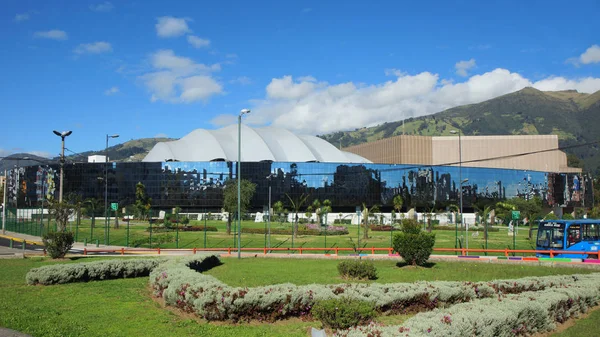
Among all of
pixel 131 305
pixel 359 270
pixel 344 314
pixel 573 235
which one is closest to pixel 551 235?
pixel 573 235

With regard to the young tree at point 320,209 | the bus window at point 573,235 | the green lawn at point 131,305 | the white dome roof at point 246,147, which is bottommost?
the green lawn at point 131,305

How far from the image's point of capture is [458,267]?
25.8 m

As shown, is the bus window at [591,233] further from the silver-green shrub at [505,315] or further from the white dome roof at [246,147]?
the white dome roof at [246,147]

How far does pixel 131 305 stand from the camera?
46.8ft

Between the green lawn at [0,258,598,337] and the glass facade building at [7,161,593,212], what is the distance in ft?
230

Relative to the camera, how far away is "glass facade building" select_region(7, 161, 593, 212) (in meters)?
93.9

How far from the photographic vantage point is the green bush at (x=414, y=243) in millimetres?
24891

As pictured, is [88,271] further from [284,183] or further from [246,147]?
[246,147]

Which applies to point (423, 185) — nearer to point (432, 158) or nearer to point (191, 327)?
point (432, 158)

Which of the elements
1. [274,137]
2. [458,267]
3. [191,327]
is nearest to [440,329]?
[191,327]

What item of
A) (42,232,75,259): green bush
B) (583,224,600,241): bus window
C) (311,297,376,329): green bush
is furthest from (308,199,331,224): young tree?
(311,297,376,329): green bush

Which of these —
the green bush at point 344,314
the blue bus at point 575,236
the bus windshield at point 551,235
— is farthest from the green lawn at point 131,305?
the bus windshield at point 551,235

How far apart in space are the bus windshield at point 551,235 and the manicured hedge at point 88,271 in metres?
24.0

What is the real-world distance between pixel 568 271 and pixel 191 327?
20.0 m
